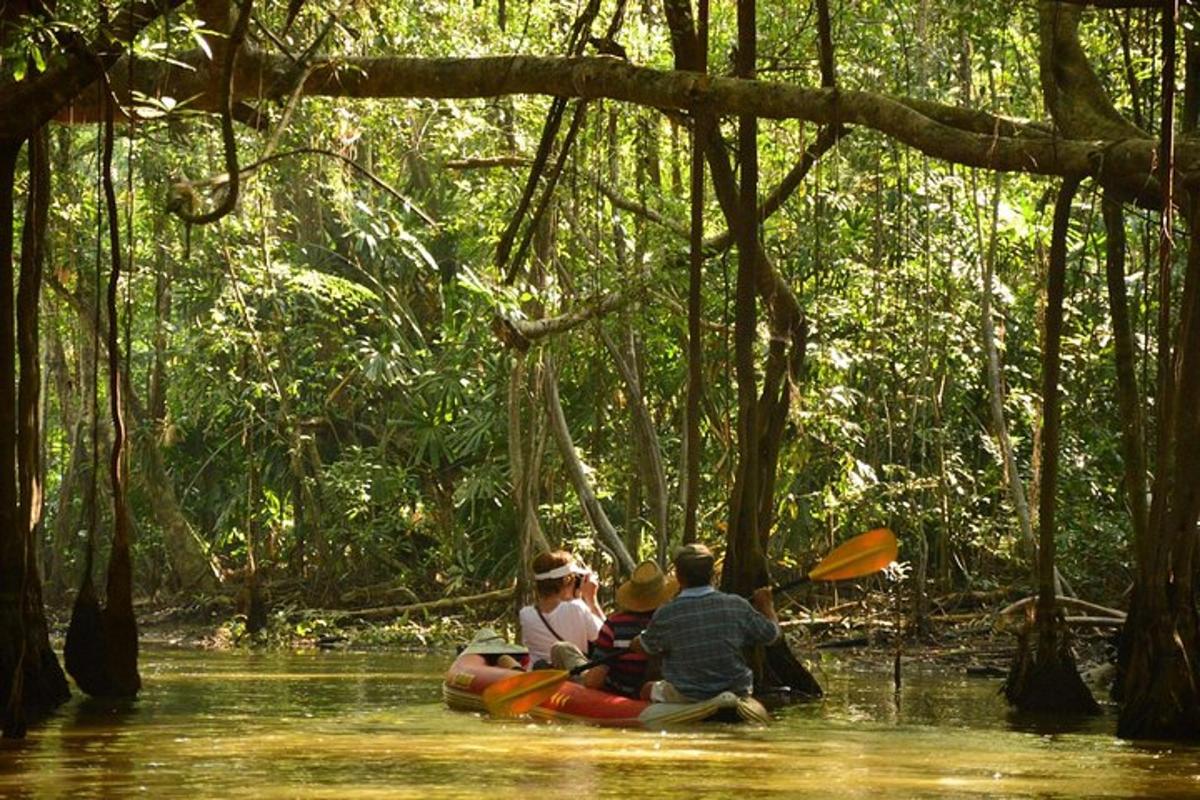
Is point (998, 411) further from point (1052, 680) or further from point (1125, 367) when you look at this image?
point (1052, 680)

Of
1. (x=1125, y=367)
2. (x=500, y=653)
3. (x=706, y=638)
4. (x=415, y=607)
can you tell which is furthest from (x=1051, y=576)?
(x=415, y=607)

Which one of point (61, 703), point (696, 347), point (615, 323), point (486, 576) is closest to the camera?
point (61, 703)

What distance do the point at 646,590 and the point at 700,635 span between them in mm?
888

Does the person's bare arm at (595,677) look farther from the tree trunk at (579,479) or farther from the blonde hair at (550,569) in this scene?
the tree trunk at (579,479)

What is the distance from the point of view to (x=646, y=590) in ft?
34.5

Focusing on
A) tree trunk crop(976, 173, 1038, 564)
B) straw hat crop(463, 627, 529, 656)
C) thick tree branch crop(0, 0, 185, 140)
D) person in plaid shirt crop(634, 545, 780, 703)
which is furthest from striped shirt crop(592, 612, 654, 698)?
tree trunk crop(976, 173, 1038, 564)

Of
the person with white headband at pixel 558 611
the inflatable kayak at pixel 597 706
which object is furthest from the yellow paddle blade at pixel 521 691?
the person with white headband at pixel 558 611

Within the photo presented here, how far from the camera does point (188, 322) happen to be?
21844mm

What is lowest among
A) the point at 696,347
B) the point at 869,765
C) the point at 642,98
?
the point at 869,765

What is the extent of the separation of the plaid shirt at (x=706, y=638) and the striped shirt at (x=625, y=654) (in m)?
0.56

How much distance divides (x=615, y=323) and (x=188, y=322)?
7.55m

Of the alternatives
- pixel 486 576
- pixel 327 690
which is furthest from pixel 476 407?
pixel 327 690

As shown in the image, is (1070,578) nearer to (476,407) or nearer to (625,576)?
(625,576)

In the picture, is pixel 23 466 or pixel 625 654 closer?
pixel 23 466
